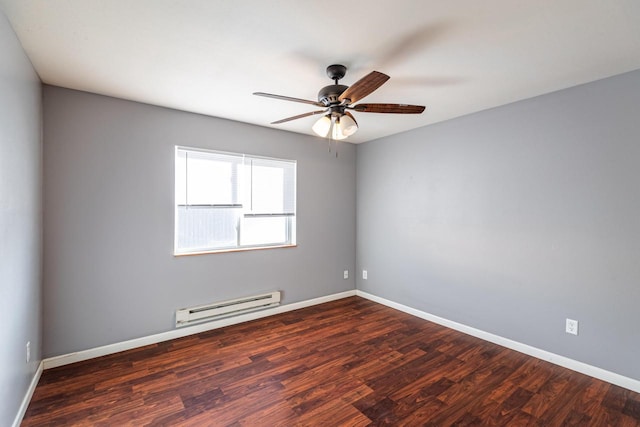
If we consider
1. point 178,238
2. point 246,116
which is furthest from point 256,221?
point 246,116

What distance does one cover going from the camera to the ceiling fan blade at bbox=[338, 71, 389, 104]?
1.67 m

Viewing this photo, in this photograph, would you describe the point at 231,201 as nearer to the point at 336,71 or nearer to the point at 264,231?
the point at 264,231

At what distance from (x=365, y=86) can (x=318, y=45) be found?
0.46 meters

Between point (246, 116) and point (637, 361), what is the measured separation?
4172 mm

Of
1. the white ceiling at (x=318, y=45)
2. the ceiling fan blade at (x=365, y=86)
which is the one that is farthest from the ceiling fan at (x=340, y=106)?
the white ceiling at (x=318, y=45)

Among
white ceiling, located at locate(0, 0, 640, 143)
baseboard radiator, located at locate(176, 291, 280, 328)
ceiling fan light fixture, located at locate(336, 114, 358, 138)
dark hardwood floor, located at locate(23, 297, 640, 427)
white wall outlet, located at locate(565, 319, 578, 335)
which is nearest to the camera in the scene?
white ceiling, located at locate(0, 0, 640, 143)

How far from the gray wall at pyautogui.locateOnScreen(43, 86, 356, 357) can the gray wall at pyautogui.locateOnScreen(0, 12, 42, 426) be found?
0.19 meters

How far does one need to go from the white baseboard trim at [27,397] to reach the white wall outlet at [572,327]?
13.7 feet

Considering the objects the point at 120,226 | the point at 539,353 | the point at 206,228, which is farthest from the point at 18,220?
the point at 539,353

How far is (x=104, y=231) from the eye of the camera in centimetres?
274

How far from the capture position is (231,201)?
3.52m

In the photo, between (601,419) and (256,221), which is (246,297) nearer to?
(256,221)

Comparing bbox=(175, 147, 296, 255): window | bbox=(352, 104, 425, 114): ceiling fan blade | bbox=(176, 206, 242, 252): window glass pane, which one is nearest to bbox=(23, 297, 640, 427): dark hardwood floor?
bbox=(176, 206, 242, 252): window glass pane

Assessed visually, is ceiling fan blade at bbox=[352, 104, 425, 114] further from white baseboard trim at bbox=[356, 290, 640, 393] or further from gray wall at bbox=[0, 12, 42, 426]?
white baseboard trim at bbox=[356, 290, 640, 393]
